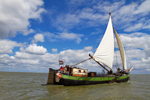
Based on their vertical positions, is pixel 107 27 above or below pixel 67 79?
above

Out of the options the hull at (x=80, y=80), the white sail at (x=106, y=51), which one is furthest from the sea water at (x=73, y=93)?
the white sail at (x=106, y=51)

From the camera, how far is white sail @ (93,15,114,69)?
29.6 meters

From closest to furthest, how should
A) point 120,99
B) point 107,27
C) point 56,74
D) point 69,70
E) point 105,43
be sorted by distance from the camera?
1. point 120,99
2. point 56,74
3. point 69,70
4. point 105,43
5. point 107,27

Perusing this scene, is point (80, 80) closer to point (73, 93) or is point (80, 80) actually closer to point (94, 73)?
point (94, 73)

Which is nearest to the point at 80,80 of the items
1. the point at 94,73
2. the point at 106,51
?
the point at 94,73

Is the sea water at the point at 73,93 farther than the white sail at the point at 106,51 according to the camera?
No

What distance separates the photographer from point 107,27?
109 ft

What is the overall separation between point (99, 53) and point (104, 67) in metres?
4.66

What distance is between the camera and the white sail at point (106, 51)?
97.0ft

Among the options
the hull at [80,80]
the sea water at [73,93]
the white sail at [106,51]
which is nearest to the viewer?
the sea water at [73,93]

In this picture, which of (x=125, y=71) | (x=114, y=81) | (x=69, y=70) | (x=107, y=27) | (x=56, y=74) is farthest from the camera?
(x=125, y=71)

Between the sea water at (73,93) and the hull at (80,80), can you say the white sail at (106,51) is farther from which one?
the sea water at (73,93)

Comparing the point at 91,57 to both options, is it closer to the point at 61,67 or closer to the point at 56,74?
the point at 61,67

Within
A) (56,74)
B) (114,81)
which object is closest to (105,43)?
(114,81)
